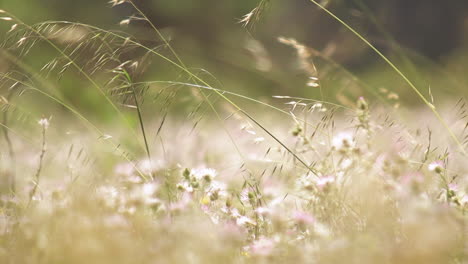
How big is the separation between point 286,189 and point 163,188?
35cm

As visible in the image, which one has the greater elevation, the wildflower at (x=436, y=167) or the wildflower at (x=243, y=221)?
the wildflower at (x=436, y=167)

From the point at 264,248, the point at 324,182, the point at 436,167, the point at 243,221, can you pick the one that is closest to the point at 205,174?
the point at 243,221

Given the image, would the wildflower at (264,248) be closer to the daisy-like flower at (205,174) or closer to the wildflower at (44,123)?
the daisy-like flower at (205,174)

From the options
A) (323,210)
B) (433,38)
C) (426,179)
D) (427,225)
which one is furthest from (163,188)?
(433,38)

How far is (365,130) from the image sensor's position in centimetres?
179

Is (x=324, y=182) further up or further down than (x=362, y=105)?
further down

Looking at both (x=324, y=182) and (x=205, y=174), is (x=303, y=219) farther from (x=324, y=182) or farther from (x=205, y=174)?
(x=205, y=174)

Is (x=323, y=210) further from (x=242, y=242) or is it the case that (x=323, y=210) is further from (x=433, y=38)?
(x=433, y=38)

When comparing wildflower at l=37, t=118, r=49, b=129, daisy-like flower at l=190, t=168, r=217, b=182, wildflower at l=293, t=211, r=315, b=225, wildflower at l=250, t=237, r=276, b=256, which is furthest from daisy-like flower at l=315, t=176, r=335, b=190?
wildflower at l=37, t=118, r=49, b=129

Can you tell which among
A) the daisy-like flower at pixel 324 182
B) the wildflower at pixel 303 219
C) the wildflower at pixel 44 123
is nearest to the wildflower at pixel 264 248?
the wildflower at pixel 303 219

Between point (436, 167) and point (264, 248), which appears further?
point (436, 167)

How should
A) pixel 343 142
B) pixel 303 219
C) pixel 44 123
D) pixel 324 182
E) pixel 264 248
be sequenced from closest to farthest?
pixel 264 248
pixel 303 219
pixel 324 182
pixel 343 142
pixel 44 123

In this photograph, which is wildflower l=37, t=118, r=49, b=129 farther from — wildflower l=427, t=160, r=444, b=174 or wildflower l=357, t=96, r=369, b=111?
wildflower l=427, t=160, r=444, b=174

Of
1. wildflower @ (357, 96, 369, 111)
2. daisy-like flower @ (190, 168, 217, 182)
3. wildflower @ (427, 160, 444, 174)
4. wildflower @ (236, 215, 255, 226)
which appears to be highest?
wildflower @ (357, 96, 369, 111)
